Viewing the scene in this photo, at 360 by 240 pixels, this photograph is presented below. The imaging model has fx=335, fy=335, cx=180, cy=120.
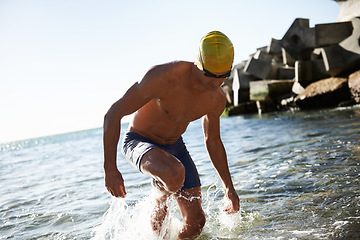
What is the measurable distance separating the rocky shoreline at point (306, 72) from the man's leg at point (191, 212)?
984 cm

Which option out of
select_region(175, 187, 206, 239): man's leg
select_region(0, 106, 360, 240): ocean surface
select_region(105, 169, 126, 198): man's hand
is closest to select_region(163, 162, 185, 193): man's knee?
select_region(105, 169, 126, 198): man's hand

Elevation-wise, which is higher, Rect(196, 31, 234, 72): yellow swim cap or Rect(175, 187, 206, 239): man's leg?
Rect(196, 31, 234, 72): yellow swim cap

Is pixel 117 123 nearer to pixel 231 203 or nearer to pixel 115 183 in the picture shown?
pixel 115 183

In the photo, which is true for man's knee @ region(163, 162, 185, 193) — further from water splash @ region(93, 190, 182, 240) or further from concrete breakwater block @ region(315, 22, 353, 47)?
concrete breakwater block @ region(315, 22, 353, 47)

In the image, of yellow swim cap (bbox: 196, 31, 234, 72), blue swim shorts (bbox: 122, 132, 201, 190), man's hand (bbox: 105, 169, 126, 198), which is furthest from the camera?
blue swim shorts (bbox: 122, 132, 201, 190)

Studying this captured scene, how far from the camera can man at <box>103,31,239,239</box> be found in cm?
236

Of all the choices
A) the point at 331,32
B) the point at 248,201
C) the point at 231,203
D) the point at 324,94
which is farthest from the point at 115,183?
the point at 331,32

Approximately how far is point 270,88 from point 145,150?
13227mm

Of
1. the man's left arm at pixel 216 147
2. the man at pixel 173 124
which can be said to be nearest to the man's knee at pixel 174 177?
the man at pixel 173 124

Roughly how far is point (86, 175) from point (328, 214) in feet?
18.0

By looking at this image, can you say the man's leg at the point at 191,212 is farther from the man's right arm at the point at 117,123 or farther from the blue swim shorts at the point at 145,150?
the man's right arm at the point at 117,123

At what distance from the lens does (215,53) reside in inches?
96.4

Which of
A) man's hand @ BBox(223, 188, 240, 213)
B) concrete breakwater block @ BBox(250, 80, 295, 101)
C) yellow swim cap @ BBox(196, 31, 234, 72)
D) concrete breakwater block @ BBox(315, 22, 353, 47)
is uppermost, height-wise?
yellow swim cap @ BBox(196, 31, 234, 72)

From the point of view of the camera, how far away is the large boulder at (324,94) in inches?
467
